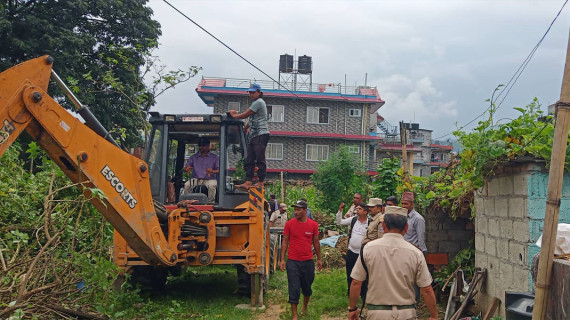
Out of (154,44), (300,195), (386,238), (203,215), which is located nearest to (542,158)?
(386,238)

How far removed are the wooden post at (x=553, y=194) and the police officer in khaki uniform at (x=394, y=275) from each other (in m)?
1.19

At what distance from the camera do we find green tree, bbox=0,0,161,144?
17547 millimetres

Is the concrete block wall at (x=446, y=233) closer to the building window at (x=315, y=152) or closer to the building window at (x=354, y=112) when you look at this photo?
the building window at (x=315, y=152)

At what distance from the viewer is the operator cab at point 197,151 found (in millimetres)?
8797

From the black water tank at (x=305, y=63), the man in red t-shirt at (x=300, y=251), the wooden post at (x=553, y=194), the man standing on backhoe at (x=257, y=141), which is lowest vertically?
the man in red t-shirt at (x=300, y=251)

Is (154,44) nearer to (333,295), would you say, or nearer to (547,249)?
(333,295)

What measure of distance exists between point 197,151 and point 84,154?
3.50m

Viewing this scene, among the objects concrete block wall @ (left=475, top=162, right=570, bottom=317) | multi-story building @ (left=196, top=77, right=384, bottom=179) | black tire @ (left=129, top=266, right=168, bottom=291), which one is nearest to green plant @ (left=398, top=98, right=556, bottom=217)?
concrete block wall @ (left=475, top=162, right=570, bottom=317)

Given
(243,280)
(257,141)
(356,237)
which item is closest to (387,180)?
(356,237)

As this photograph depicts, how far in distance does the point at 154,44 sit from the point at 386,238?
1202 cm

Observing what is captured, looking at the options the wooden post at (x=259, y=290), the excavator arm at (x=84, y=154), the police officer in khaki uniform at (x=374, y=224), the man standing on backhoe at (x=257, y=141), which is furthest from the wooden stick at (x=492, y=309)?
the excavator arm at (x=84, y=154)

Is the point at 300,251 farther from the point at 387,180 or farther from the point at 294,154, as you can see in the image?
the point at 294,154

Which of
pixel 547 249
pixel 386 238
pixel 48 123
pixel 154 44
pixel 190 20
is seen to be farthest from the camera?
pixel 154 44

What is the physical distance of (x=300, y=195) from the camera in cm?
Result: 2547
